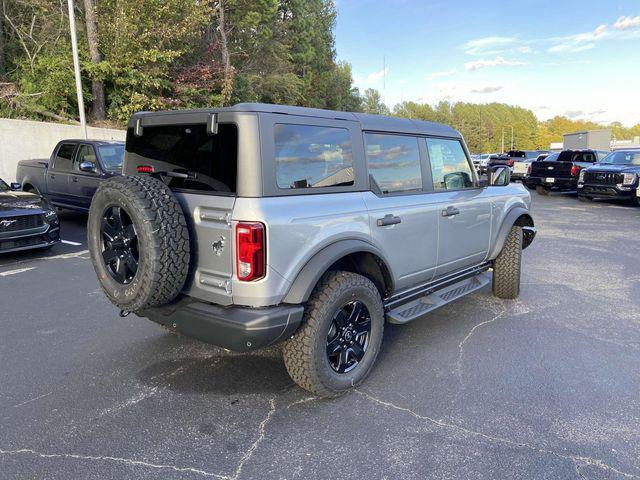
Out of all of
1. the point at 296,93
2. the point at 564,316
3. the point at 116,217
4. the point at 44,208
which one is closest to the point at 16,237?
the point at 44,208

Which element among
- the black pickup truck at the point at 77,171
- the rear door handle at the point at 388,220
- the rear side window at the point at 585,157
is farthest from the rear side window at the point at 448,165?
the rear side window at the point at 585,157

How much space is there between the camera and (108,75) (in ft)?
55.2

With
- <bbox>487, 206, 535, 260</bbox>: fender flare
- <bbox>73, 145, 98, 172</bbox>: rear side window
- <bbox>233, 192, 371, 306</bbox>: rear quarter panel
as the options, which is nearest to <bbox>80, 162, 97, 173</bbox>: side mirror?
<bbox>73, 145, 98, 172</bbox>: rear side window

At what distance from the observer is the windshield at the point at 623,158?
14953mm

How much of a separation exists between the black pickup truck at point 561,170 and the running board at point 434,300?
14534mm

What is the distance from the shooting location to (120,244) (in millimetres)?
3145

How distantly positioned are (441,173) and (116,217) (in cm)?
279

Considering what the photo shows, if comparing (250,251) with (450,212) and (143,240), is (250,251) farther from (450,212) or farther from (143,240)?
(450,212)

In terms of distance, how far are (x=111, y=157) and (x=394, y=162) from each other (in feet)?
23.4

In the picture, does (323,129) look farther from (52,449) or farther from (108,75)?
(108,75)

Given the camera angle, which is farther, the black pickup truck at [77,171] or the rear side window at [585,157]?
the rear side window at [585,157]

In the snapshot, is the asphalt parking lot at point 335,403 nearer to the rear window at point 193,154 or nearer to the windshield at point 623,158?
the rear window at point 193,154

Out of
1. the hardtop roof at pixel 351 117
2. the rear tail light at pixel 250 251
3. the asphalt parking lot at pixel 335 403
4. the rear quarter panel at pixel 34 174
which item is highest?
the hardtop roof at pixel 351 117

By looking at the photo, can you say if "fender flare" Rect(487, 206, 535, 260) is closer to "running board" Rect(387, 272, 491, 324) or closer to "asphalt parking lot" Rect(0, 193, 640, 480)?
"running board" Rect(387, 272, 491, 324)
